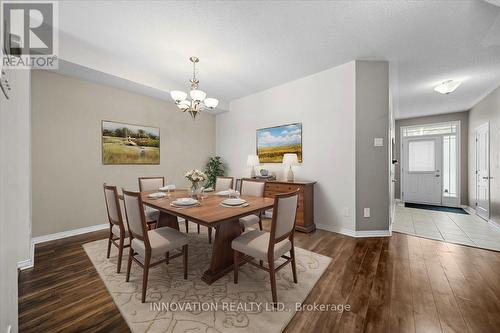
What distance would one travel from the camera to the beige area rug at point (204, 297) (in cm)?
143

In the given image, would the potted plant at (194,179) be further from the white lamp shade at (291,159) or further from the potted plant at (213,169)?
the potted plant at (213,169)

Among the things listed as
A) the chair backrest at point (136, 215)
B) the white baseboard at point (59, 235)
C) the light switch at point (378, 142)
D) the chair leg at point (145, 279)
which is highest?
the light switch at point (378, 142)

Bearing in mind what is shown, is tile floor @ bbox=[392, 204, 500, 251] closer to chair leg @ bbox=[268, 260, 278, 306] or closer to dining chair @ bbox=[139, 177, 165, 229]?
chair leg @ bbox=[268, 260, 278, 306]

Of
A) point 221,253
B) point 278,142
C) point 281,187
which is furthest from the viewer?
point 278,142

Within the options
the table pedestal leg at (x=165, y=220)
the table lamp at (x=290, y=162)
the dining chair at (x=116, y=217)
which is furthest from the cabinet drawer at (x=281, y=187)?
the dining chair at (x=116, y=217)

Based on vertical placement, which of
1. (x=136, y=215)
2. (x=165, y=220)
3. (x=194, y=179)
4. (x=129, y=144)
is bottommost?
(x=165, y=220)

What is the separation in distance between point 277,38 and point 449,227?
15.1 feet

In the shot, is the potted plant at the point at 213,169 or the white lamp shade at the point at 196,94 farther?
the potted plant at the point at 213,169

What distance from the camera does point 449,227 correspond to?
12.1 feet

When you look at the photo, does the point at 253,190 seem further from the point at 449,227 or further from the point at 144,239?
the point at 449,227

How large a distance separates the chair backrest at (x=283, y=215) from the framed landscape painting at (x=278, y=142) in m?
2.16

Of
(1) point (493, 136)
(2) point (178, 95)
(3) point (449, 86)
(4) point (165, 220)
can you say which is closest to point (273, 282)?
(4) point (165, 220)

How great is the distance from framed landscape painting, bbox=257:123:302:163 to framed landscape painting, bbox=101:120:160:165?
90.8 inches

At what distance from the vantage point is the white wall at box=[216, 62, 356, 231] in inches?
127
